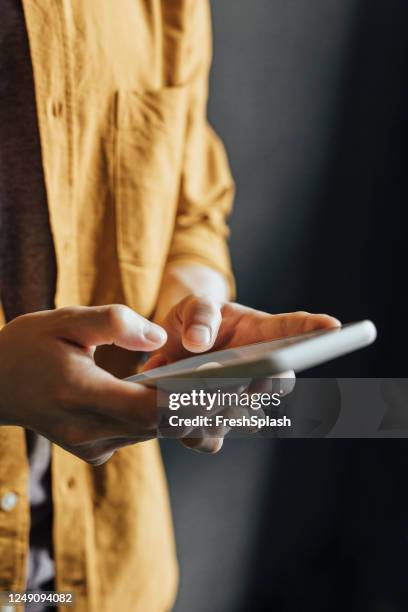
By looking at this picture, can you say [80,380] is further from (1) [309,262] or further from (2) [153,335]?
(1) [309,262]

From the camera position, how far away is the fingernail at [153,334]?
0.39 meters

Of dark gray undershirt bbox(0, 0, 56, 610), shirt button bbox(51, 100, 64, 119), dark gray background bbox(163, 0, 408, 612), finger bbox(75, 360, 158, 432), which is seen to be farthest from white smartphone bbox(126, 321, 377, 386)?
dark gray background bbox(163, 0, 408, 612)

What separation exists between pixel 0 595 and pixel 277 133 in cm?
88

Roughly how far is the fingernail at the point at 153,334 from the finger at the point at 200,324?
5cm

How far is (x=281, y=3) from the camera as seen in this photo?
0.99 metres

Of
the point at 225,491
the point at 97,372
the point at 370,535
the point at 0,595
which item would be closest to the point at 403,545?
the point at 370,535

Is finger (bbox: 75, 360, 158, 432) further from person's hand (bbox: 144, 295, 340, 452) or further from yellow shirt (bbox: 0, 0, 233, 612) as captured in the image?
yellow shirt (bbox: 0, 0, 233, 612)

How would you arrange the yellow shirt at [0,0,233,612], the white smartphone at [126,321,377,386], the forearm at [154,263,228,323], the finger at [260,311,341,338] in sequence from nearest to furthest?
1. the white smartphone at [126,321,377,386]
2. the finger at [260,311,341,338]
3. the yellow shirt at [0,0,233,612]
4. the forearm at [154,263,228,323]

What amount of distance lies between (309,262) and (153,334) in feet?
2.67

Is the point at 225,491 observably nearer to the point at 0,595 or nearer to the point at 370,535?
the point at 370,535

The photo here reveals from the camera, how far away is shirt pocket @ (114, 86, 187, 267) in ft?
2.03

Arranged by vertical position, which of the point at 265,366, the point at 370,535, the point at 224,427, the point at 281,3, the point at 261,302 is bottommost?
the point at 370,535

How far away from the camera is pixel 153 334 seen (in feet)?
1.29

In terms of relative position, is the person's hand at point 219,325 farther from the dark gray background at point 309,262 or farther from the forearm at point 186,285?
the dark gray background at point 309,262
